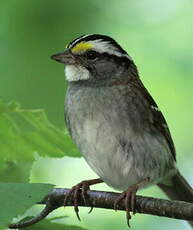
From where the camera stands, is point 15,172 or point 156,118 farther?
point 156,118

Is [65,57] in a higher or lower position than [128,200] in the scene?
higher

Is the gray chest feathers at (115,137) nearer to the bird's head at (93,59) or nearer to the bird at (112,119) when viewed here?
the bird at (112,119)

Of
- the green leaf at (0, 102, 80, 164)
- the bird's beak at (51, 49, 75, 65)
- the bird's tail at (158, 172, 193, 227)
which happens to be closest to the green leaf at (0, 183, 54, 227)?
the green leaf at (0, 102, 80, 164)

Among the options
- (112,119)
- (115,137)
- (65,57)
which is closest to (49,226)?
(115,137)

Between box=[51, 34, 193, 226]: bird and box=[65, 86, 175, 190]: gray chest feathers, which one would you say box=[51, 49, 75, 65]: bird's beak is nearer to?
box=[51, 34, 193, 226]: bird

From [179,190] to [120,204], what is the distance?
4.48 feet

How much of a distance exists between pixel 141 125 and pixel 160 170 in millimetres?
393

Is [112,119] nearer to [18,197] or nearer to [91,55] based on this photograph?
[91,55]

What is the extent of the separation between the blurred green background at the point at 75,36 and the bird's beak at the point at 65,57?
1.13 metres

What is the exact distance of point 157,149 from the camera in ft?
14.7

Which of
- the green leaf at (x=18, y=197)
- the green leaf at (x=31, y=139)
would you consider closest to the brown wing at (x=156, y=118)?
the green leaf at (x=31, y=139)

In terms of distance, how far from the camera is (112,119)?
14.2 ft

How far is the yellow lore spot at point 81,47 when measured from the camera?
451 cm

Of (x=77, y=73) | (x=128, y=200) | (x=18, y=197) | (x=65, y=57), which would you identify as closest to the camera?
(x=18, y=197)
